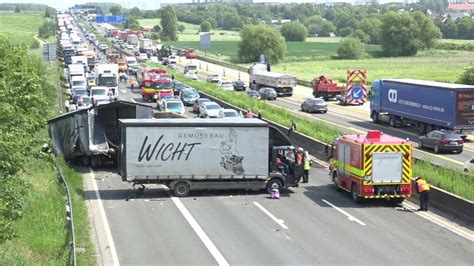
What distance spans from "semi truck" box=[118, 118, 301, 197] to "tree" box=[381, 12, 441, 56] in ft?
453

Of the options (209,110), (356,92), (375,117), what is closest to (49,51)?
(356,92)

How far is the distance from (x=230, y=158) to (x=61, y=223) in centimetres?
715

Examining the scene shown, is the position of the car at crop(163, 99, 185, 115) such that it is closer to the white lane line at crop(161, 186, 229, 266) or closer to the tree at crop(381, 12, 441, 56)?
the white lane line at crop(161, 186, 229, 266)

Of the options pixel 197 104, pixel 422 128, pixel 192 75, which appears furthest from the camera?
pixel 192 75

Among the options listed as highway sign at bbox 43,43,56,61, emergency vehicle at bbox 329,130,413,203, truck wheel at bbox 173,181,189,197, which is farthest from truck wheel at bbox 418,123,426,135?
highway sign at bbox 43,43,56,61

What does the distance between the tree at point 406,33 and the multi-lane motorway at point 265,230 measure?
138m

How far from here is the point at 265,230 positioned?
883 inches

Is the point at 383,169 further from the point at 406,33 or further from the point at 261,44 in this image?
the point at 406,33

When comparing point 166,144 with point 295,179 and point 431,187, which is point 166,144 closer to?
point 295,179

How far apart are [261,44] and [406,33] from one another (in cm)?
3776

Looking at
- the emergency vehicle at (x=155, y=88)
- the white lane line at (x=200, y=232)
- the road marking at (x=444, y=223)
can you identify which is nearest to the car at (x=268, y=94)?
the emergency vehicle at (x=155, y=88)

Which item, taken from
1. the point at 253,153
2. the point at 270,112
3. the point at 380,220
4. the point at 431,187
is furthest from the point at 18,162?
the point at 270,112

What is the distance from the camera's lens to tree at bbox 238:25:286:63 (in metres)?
140

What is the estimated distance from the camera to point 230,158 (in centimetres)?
2781
